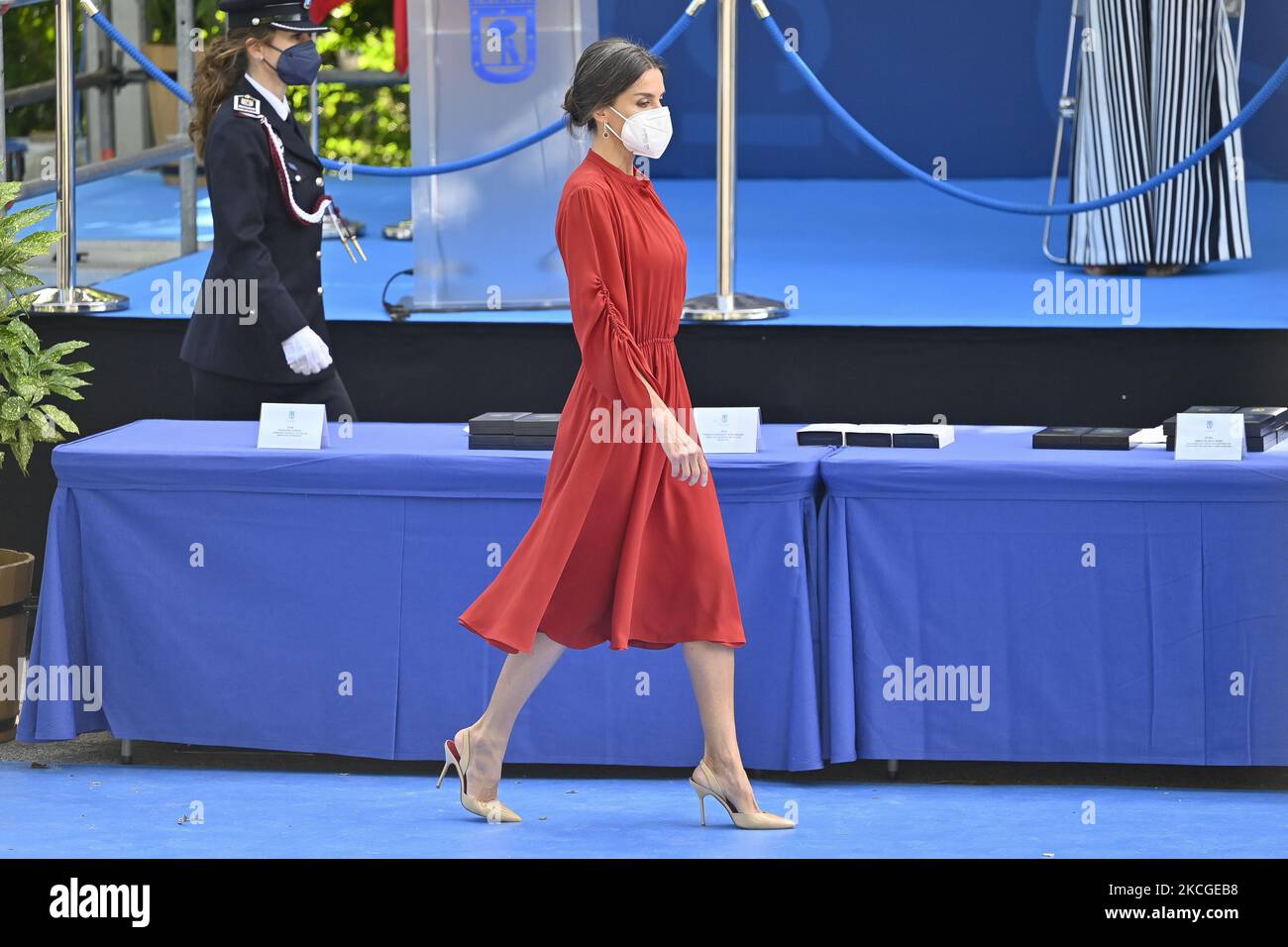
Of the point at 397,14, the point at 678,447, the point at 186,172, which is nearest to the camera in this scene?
the point at 678,447

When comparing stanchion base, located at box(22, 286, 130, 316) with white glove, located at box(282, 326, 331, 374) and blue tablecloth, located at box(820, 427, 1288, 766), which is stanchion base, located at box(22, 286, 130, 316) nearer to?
white glove, located at box(282, 326, 331, 374)

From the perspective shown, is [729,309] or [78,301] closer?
[729,309]

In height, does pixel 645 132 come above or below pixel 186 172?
below

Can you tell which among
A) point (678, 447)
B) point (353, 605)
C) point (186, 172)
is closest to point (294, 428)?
point (353, 605)

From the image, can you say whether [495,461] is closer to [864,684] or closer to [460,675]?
[460,675]

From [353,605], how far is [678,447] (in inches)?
41.2

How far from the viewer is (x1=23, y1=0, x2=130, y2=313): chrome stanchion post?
548cm

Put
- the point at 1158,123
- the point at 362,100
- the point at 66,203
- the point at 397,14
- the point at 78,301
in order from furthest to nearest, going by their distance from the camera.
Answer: the point at 362,100, the point at 397,14, the point at 1158,123, the point at 66,203, the point at 78,301

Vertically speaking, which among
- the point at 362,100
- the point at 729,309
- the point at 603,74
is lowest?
A: the point at 729,309

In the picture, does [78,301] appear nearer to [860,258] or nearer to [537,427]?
[537,427]

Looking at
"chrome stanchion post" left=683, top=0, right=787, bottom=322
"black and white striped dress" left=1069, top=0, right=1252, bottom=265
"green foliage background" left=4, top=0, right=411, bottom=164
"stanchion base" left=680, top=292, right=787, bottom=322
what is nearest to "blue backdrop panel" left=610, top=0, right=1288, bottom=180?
"green foliage background" left=4, top=0, right=411, bottom=164

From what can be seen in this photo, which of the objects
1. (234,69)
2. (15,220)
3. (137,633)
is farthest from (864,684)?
(15,220)

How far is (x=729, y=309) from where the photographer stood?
5.22 m

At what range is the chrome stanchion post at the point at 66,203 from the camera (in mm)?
5480
